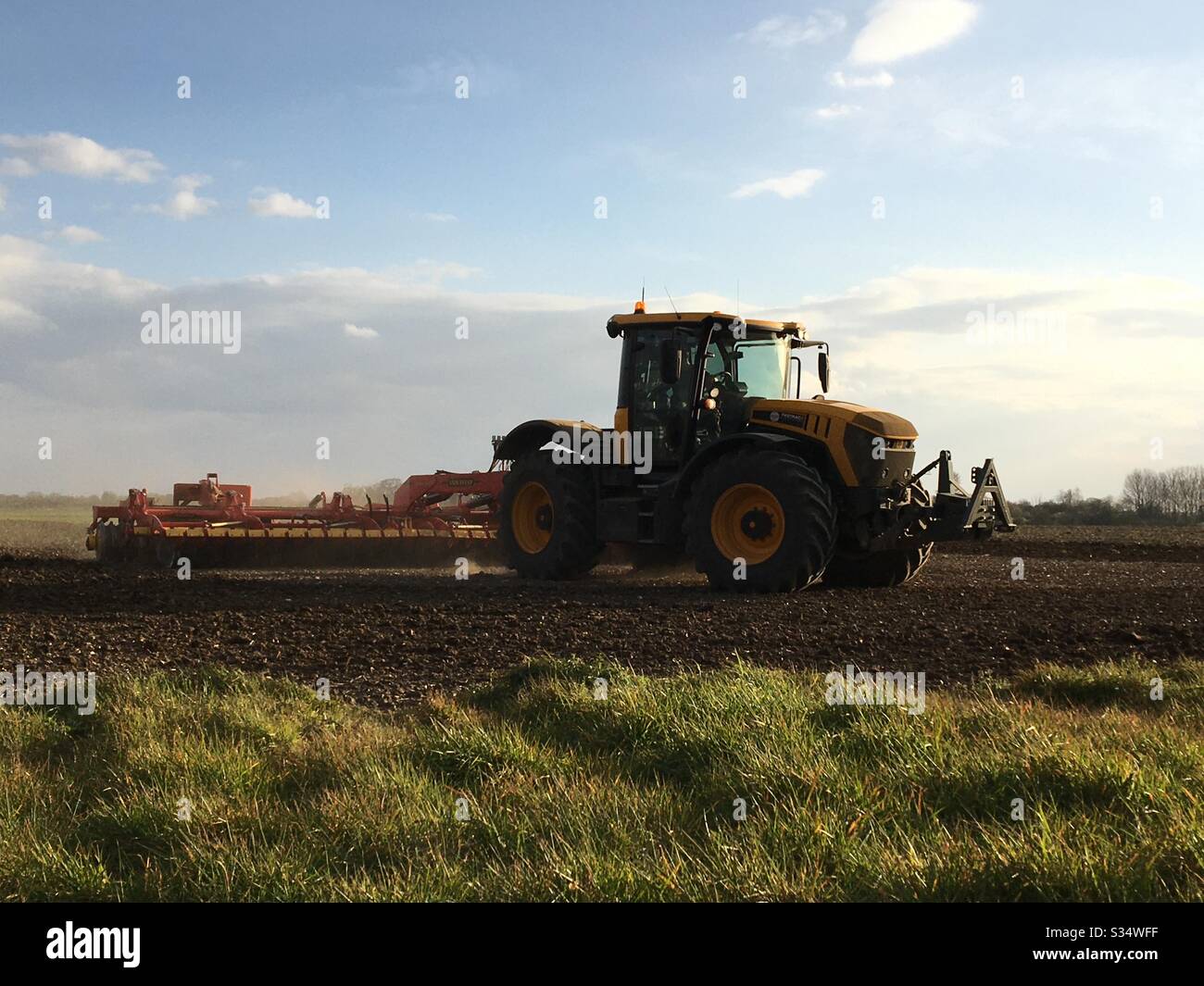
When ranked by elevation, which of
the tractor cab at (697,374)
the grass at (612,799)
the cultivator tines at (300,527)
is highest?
the tractor cab at (697,374)

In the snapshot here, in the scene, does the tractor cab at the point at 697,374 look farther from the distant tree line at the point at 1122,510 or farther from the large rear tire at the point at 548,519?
the distant tree line at the point at 1122,510

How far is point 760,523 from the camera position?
12297 millimetres

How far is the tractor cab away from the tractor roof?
10mm

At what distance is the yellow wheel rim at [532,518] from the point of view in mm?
14883

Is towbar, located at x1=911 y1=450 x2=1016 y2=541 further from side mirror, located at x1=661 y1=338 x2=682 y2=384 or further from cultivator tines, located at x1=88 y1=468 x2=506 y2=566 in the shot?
cultivator tines, located at x1=88 y1=468 x2=506 y2=566

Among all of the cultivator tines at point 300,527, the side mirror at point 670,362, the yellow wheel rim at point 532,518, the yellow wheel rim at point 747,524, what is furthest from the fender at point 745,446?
the cultivator tines at point 300,527

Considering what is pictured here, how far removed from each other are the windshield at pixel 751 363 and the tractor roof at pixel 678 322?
0.46 ft

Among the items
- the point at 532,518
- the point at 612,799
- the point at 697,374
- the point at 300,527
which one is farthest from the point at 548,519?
the point at 612,799

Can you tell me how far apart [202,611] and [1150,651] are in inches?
324

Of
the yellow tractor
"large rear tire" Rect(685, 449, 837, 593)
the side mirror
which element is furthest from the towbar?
the side mirror

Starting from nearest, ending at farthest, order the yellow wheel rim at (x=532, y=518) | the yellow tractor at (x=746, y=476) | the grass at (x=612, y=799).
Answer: the grass at (x=612, y=799)
the yellow tractor at (x=746, y=476)
the yellow wheel rim at (x=532, y=518)

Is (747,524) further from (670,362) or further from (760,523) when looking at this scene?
(670,362)

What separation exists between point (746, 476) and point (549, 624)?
295 cm
